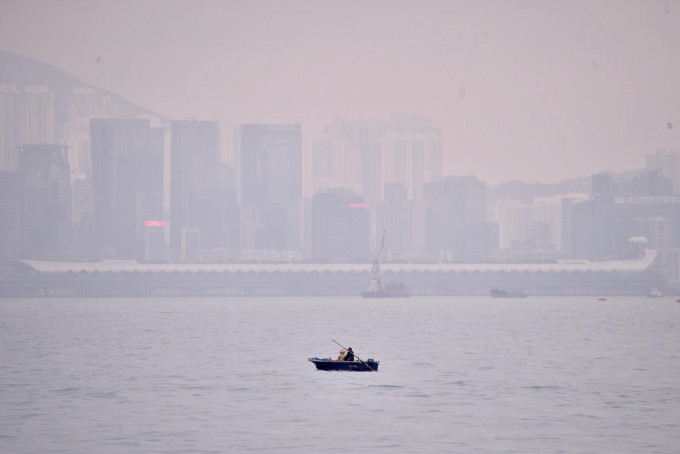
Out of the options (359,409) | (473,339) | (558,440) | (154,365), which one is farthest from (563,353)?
(558,440)

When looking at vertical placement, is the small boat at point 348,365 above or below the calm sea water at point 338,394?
above

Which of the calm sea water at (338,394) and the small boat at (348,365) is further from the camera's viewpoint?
the small boat at (348,365)

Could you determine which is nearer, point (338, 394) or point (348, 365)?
point (338, 394)

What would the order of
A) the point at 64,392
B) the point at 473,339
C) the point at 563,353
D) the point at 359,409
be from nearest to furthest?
the point at 359,409 → the point at 64,392 → the point at 563,353 → the point at 473,339

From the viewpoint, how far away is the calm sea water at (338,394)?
53.7 m

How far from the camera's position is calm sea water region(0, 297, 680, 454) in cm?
5372

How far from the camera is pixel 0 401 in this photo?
66875 mm

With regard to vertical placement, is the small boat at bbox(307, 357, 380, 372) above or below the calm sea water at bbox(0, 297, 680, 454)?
above

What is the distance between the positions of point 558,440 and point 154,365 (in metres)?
44.7

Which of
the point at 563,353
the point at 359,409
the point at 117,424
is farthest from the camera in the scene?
the point at 563,353

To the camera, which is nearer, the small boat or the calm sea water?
the calm sea water

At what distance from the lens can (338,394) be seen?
70.3m

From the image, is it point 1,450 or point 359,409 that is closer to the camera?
point 1,450

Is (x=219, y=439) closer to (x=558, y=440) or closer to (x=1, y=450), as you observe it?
(x=1, y=450)
